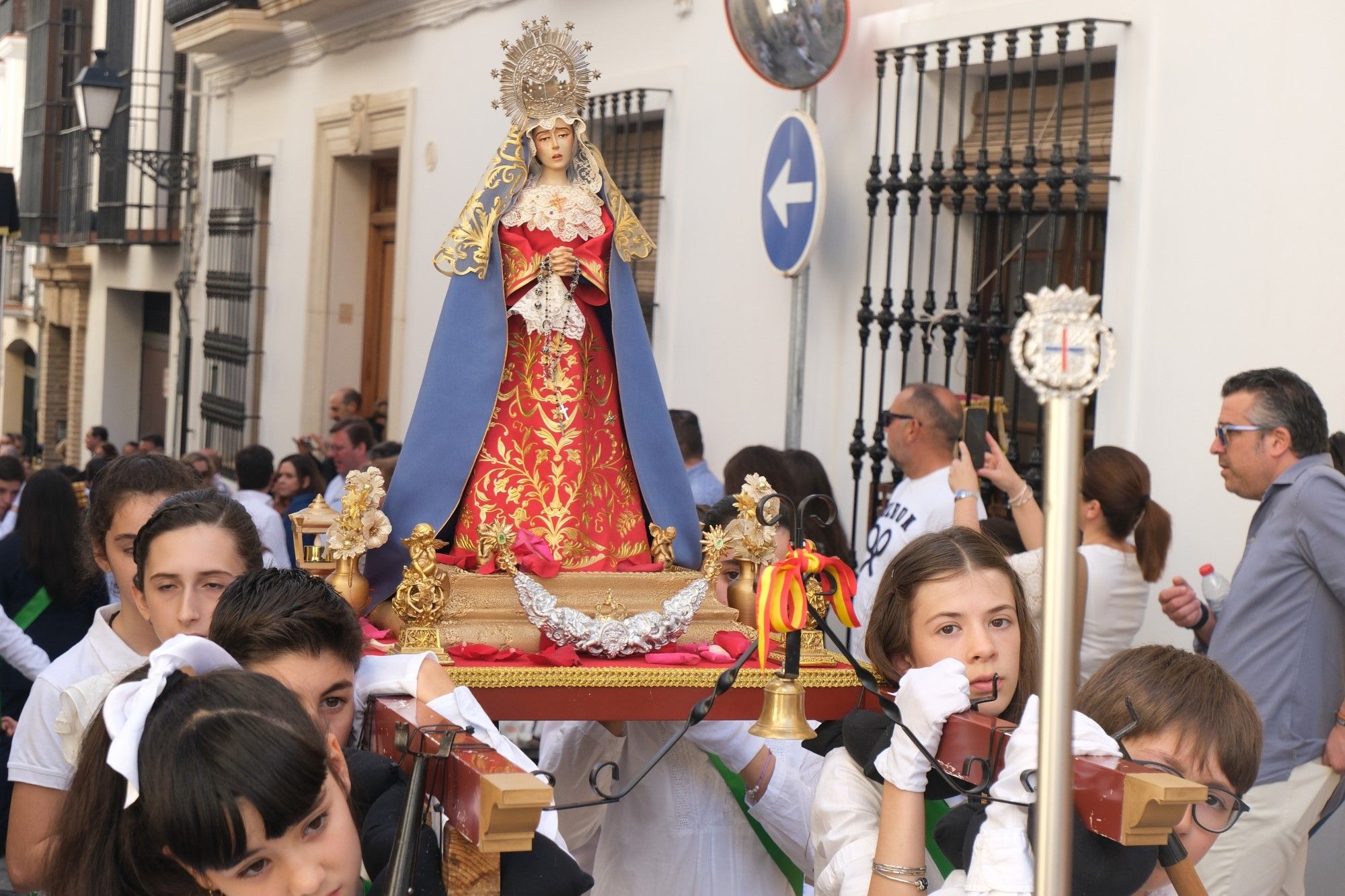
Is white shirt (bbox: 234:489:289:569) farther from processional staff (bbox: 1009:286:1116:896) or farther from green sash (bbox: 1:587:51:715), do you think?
processional staff (bbox: 1009:286:1116:896)

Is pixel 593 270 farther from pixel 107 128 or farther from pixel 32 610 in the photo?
pixel 107 128

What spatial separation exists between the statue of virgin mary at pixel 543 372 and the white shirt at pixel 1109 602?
1266mm

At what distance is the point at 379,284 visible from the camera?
36.4 feet

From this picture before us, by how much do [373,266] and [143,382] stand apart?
658 centimetres

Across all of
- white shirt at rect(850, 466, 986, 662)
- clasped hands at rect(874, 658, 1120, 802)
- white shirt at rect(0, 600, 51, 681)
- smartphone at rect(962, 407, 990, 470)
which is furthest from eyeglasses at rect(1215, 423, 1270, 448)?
white shirt at rect(0, 600, 51, 681)

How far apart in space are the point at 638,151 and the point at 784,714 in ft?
17.5

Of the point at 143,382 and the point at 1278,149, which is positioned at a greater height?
the point at 1278,149

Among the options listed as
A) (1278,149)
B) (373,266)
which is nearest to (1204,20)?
(1278,149)

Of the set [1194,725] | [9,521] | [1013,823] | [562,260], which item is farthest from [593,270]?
[9,521]

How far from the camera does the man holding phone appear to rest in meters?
4.71

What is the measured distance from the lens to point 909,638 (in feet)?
7.98

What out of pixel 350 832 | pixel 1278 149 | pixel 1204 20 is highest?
pixel 1204 20

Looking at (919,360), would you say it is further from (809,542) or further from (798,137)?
(809,542)

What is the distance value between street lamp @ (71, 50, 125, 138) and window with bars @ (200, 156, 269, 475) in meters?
0.92
